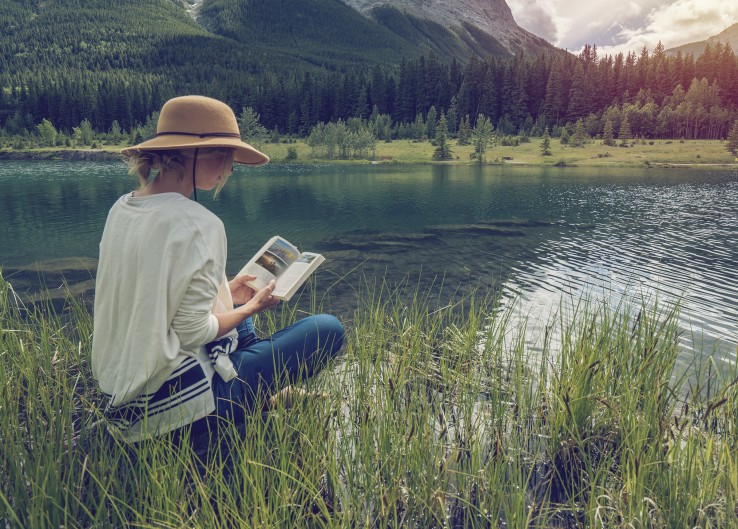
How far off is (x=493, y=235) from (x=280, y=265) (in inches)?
675

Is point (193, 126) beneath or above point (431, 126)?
beneath

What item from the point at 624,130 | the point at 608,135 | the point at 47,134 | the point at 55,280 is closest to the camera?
the point at 55,280

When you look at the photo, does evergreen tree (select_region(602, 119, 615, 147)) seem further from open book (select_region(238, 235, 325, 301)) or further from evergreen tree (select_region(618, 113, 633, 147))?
open book (select_region(238, 235, 325, 301))

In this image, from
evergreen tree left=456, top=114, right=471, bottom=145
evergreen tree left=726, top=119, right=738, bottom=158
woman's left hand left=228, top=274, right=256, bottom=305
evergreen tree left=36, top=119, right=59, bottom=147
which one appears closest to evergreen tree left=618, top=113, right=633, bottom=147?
evergreen tree left=726, top=119, right=738, bottom=158

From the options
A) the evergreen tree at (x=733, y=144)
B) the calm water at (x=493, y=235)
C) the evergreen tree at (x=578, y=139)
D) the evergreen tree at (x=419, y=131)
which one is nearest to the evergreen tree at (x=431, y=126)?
the evergreen tree at (x=419, y=131)

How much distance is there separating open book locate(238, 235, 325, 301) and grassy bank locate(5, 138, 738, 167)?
72.6m

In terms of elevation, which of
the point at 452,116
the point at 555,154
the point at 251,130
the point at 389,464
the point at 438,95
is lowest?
the point at 389,464

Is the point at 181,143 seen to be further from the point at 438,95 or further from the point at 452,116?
the point at 438,95

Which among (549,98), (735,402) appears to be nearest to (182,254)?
(735,402)

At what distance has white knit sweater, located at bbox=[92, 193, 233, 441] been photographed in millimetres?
2555

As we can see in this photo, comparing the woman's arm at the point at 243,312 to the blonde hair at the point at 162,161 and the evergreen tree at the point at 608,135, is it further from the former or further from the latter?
the evergreen tree at the point at 608,135

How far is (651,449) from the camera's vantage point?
268 cm

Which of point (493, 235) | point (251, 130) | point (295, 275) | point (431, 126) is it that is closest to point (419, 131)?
point (431, 126)

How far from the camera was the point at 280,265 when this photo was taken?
367cm
